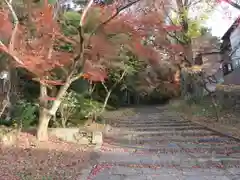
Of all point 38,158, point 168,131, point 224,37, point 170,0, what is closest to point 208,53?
point 224,37

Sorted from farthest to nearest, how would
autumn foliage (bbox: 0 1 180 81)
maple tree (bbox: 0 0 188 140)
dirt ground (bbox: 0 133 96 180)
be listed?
autumn foliage (bbox: 0 1 180 81)
maple tree (bbox: 0 0 188 140)
dirt ground (bbox: 0 133 96 180)

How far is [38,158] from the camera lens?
8539mm

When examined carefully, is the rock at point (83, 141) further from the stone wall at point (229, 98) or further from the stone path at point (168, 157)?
the stone wall at point (229, 98)

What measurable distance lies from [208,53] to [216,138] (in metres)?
23.5

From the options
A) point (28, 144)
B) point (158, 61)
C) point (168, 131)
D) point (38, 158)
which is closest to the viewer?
point (38, 158)

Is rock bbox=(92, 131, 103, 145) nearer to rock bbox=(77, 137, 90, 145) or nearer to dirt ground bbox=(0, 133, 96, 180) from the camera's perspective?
rock bbox=(77, 137, 90, 145)

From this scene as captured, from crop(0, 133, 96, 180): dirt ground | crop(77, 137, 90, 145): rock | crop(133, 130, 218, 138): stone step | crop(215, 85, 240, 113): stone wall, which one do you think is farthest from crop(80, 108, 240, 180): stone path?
crop(215, 85, 240, 113): stone wall

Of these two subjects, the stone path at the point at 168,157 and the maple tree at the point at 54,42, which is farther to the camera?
the maple tree at the point at 54,42

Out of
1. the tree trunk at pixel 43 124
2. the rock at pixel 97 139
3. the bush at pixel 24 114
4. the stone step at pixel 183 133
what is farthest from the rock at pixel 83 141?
the stone step at pixel 183 133

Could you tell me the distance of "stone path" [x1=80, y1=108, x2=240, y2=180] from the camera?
703 cm

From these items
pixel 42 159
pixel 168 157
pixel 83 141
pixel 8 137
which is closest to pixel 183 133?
pixel 83 141

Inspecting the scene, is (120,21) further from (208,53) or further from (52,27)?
(208,53)

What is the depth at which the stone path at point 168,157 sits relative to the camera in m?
7.03

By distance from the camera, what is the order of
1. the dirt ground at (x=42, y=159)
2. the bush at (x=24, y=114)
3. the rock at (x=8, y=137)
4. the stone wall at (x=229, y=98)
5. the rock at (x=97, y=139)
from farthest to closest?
the stone wall at (x=229, y=98) → the bush at (x=24, y=114) → the rock at (x=97, y=139) → the rock at (x=8, y=137) → the dirt ground at (x=42, y=159)
